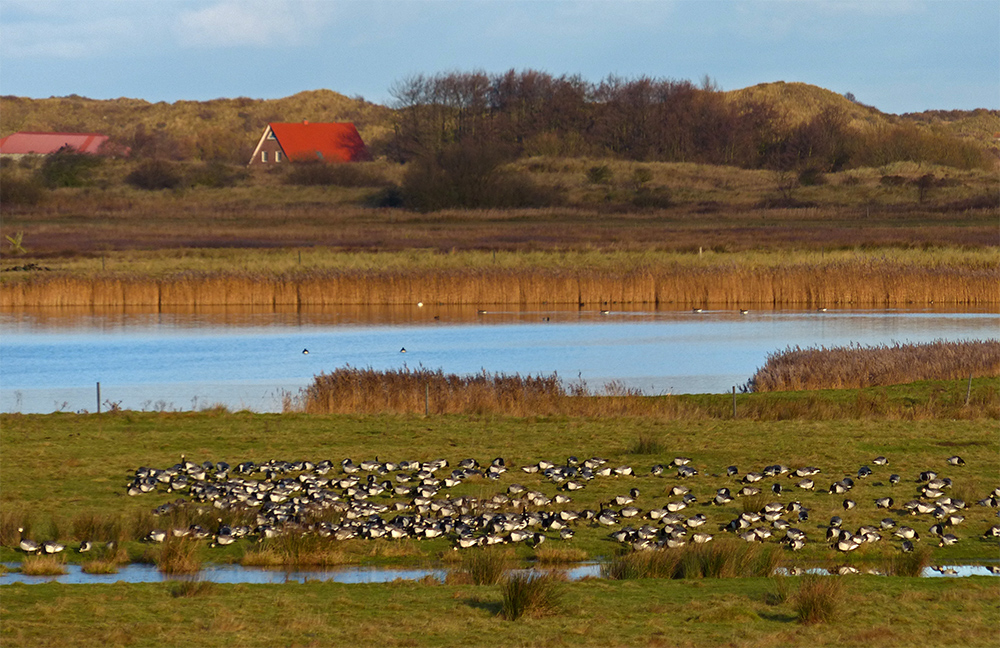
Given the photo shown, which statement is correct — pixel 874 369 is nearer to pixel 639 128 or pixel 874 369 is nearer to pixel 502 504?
pixel 502 504

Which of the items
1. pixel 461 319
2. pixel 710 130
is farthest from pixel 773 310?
pixel 710 130

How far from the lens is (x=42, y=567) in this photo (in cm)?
1054

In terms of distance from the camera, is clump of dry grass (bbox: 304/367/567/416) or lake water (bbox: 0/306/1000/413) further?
lake water (bbox: 0/306/1000/413)

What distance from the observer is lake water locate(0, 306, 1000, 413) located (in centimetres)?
2581

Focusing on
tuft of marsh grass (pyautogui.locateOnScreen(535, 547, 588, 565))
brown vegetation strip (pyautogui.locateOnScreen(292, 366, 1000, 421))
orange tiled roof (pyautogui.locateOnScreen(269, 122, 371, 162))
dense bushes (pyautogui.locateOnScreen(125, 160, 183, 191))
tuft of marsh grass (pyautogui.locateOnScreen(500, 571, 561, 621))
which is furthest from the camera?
orange tiled roof (pyautogui.locateOnScreen(269, 122, 371, 162))

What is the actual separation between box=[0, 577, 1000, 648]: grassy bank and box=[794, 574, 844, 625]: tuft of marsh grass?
45mm

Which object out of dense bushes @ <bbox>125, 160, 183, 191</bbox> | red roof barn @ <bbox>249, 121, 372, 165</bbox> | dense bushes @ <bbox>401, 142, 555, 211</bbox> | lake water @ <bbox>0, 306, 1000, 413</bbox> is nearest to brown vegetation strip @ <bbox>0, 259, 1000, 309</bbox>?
lake water @ <bbox>0, 306, 1000, 413</bbox>

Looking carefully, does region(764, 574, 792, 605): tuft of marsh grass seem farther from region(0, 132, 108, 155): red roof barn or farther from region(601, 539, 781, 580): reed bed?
region(0, 132, 108, 155): red roof barn

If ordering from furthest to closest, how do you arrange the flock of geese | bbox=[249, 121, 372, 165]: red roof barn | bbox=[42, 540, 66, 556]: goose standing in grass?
bbox=[249, 121, 372, 165]: red roof barn, the flock of geese, bbox=[42, 540, 66, 556]: goose standing in grass

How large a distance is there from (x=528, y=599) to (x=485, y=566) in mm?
1432

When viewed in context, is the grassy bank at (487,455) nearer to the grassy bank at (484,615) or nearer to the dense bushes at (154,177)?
the grassy bank at (484,615)

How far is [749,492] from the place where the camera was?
43.2ft

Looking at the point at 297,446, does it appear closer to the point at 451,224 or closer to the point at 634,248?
the point at 634,248

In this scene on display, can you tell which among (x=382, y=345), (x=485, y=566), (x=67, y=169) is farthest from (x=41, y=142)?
(x=485, y=566)
